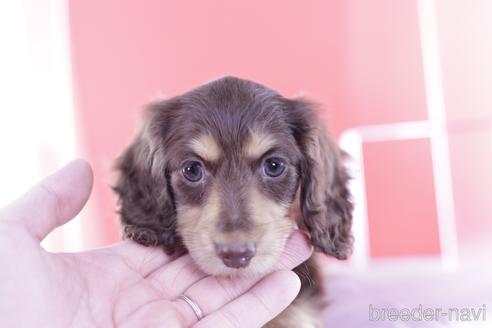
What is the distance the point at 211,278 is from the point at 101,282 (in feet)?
1.19

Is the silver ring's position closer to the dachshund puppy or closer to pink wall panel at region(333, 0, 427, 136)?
the dachshund puppy

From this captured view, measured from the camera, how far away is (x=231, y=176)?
185 centimetres

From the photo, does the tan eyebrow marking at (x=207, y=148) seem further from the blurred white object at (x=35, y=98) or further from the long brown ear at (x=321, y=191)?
the blurred white object at (x=35, y=98)

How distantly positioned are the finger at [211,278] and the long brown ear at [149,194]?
8 cm

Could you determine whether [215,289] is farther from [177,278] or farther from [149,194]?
[149,194]

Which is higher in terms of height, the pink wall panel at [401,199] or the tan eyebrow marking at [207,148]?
the tan eyebrow marking at [207,148]

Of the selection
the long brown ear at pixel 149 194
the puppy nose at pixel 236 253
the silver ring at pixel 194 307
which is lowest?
the silver ring at pixel 194 307

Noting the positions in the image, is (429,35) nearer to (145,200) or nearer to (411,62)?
(411,62)

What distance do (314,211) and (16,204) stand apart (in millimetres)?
1002

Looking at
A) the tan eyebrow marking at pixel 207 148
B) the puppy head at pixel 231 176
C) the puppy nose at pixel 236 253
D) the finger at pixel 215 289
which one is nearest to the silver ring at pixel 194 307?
the finger at pixel 215 289

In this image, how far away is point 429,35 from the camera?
4.89 meters

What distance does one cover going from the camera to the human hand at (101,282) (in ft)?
5.26

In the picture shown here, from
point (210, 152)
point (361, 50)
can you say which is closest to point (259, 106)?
point (210, 152)

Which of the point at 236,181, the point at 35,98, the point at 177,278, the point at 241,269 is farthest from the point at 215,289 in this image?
the point at 35,98
